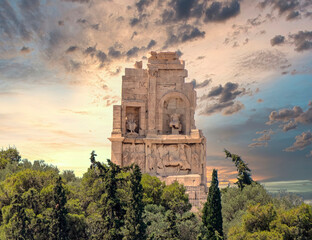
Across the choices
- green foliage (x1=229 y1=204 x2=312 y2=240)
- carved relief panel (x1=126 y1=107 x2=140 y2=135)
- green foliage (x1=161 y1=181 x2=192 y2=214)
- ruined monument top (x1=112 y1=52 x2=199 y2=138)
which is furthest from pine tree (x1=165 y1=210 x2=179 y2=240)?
carved relief panel (x1=126 y1=107 x2=140 y2=135)

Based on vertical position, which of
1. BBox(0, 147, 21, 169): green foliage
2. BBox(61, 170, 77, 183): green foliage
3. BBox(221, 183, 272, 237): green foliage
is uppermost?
BBox(0, 147, 21, 169): green foliage

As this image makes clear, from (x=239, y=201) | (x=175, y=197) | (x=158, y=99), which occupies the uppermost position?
(x=158, y=99)

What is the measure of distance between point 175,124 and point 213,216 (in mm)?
14178

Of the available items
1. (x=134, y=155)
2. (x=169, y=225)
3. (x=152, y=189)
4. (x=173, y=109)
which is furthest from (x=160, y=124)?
(x=169, y=225)

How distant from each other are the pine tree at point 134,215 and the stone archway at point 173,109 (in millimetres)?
14986

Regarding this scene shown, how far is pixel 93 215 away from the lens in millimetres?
29984

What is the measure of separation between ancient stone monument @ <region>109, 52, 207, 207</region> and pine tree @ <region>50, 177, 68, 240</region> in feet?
41.5

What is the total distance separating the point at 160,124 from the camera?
43.0 meters

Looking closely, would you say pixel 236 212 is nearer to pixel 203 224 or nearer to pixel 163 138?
pixel 203 224

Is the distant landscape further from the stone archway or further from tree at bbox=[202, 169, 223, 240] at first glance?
the stone archway

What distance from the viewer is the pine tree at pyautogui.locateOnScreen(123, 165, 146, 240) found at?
27.2 m

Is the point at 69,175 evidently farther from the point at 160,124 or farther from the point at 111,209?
the point at 111,209

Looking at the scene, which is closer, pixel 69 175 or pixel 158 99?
pixel 158 99

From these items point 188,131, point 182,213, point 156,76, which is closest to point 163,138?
point 188,131
